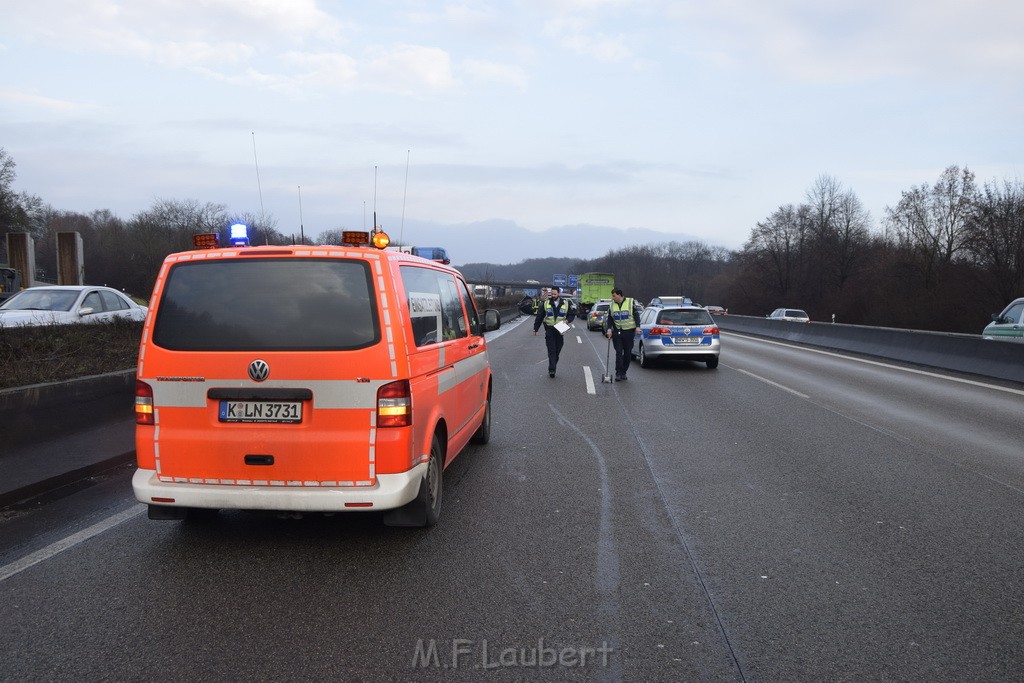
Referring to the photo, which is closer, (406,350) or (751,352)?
(406,350)

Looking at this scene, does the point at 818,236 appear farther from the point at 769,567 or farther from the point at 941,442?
the point at 769,567

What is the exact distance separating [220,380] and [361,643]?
1.97 meters

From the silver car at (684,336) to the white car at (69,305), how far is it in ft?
35.7

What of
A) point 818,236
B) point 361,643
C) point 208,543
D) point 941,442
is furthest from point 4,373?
point 818,236

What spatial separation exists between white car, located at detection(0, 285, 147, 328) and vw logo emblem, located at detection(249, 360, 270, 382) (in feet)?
27.1

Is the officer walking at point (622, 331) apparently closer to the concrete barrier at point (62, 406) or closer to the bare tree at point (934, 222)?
the concrete barrier at point (62, 406)

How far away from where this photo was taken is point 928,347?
19453 mm

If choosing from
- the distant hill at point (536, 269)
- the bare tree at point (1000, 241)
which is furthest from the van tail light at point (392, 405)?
the distant hill at point (536, 269)

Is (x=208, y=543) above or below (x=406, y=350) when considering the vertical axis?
below

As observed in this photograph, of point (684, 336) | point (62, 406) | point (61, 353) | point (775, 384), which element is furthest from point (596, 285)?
point (62, 406)

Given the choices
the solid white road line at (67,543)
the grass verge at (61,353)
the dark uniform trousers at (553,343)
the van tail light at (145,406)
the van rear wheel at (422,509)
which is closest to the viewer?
the solid white road line at (67,543)

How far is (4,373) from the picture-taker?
761 cm

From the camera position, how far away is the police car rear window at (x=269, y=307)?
4.75 meters

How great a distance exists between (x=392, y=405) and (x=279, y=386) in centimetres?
70
